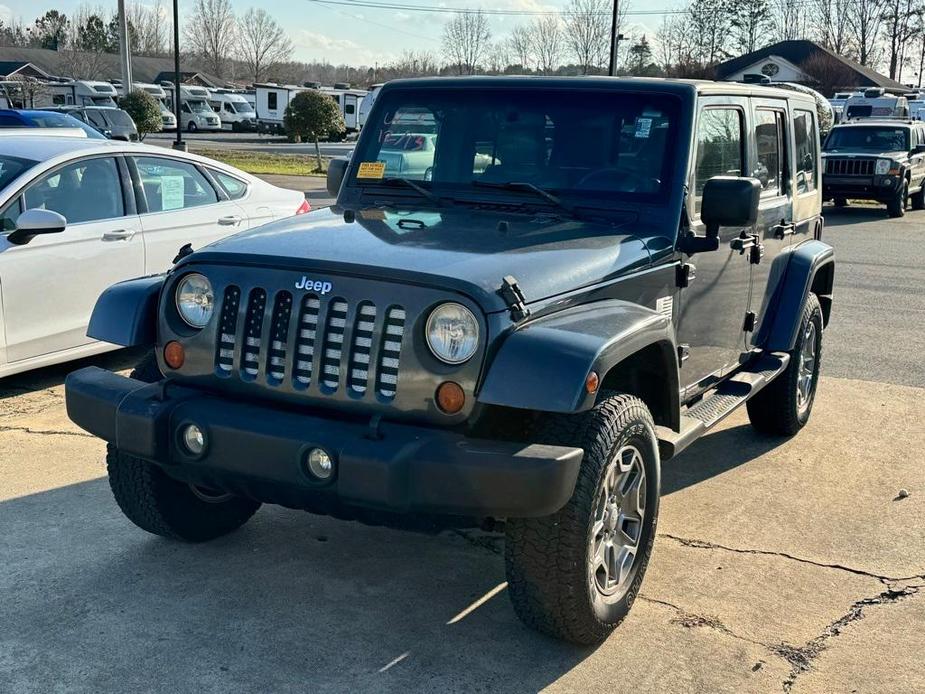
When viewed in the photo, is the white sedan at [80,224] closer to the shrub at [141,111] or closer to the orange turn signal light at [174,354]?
the orange turn signal light at [174,354]

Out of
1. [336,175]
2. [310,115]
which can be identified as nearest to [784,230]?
[336,175]

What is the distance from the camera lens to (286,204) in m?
8.35

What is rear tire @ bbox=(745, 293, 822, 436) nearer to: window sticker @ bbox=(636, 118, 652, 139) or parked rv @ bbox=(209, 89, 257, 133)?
window sticker @ bbox=(636, 118, 652, 139)

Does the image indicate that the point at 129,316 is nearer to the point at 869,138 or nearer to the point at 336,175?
the point at 336,175

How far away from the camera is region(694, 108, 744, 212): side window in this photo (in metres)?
4.62

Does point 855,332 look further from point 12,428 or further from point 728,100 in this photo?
point 12,428

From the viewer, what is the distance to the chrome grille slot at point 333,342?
3514 mm

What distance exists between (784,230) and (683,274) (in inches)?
62.7

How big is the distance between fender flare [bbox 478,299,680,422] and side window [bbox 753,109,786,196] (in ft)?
7.51

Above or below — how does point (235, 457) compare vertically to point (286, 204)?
below

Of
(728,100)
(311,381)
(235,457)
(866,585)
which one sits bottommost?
(866,585)

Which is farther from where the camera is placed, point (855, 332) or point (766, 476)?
point (855, 332)

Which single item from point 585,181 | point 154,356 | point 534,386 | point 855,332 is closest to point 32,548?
point 154,356

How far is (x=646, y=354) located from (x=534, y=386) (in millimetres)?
936
